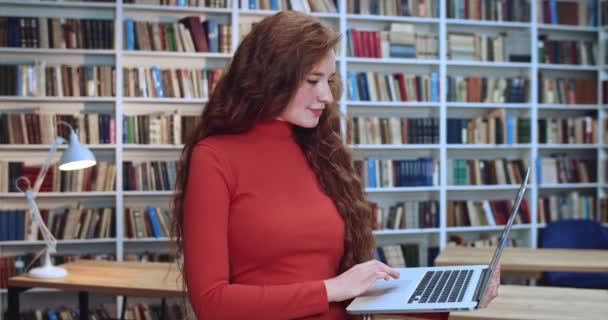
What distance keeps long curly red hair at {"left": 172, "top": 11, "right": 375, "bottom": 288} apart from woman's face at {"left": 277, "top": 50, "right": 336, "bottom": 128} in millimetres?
17

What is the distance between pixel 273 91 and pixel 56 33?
13.5 ft

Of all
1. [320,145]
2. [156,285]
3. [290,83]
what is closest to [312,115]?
[290,83]

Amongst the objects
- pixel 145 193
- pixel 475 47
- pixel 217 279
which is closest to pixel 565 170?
pixel 475 47

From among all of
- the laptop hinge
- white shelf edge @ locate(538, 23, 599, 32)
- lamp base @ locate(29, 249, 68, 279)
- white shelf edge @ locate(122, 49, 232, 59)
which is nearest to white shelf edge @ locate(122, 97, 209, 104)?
white shelf edge @ locate(122, 49, 232, 59)

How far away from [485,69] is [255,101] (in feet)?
16.7

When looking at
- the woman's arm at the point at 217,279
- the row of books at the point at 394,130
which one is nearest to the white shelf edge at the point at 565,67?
the row of books at the point at 394,130

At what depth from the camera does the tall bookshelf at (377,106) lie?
5.28 metres

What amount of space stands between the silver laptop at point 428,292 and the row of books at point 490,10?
4540mm

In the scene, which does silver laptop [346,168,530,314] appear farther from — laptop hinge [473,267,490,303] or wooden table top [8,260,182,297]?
wooden table top [8,260,182,297]

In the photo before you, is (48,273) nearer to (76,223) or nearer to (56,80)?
(76,223)

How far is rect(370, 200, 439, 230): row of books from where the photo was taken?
588cm

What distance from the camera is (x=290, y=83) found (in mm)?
1521

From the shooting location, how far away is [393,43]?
5848 millimetres

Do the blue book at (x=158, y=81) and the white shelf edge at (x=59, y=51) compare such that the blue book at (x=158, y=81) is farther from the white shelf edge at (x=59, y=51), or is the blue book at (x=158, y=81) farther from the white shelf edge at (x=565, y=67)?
the white shelf edge at (x=565, y=67)
